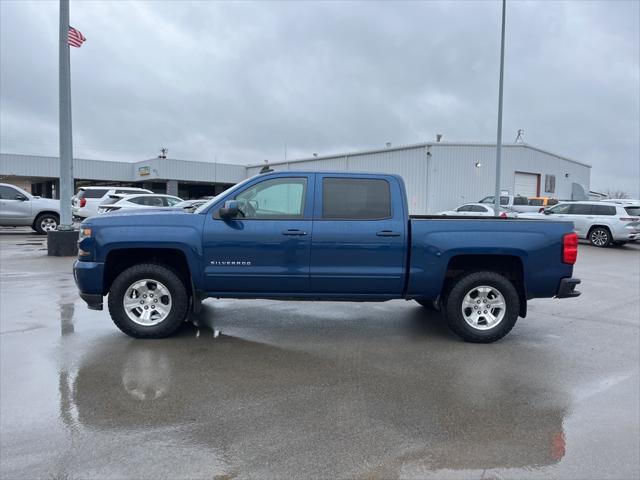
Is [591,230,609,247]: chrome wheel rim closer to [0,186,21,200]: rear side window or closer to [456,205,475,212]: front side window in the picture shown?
[456,205,475,212]: front side window

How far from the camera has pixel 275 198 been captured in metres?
5.95

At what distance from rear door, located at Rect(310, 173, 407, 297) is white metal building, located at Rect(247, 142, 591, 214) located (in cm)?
2304

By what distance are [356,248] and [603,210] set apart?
17.9 meters

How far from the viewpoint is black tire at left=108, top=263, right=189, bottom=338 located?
5.73m

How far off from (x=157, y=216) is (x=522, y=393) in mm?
4270

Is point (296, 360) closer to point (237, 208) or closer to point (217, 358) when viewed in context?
point (217, 358)

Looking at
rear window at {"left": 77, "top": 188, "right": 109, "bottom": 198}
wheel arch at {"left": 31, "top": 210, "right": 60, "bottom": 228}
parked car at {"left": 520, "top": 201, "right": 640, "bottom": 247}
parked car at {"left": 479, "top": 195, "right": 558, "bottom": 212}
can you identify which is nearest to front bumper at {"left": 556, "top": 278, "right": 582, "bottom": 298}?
parked car at {"left": 520, "top": 201, "right": 640, "bottom": 247}

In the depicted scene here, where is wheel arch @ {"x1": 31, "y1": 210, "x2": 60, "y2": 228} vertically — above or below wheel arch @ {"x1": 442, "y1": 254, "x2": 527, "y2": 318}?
above

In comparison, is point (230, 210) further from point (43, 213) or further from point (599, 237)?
point (599, 237)

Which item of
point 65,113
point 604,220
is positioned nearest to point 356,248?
point 65,113

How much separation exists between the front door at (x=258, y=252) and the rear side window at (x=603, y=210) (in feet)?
59.3

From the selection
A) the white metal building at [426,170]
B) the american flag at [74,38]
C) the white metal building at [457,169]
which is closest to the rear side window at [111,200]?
the american flag at [74,38]

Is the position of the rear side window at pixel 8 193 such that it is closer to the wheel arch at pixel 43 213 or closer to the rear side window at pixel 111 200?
the wheel arch at pixel 43 213

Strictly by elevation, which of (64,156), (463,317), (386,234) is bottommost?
(463,317)
